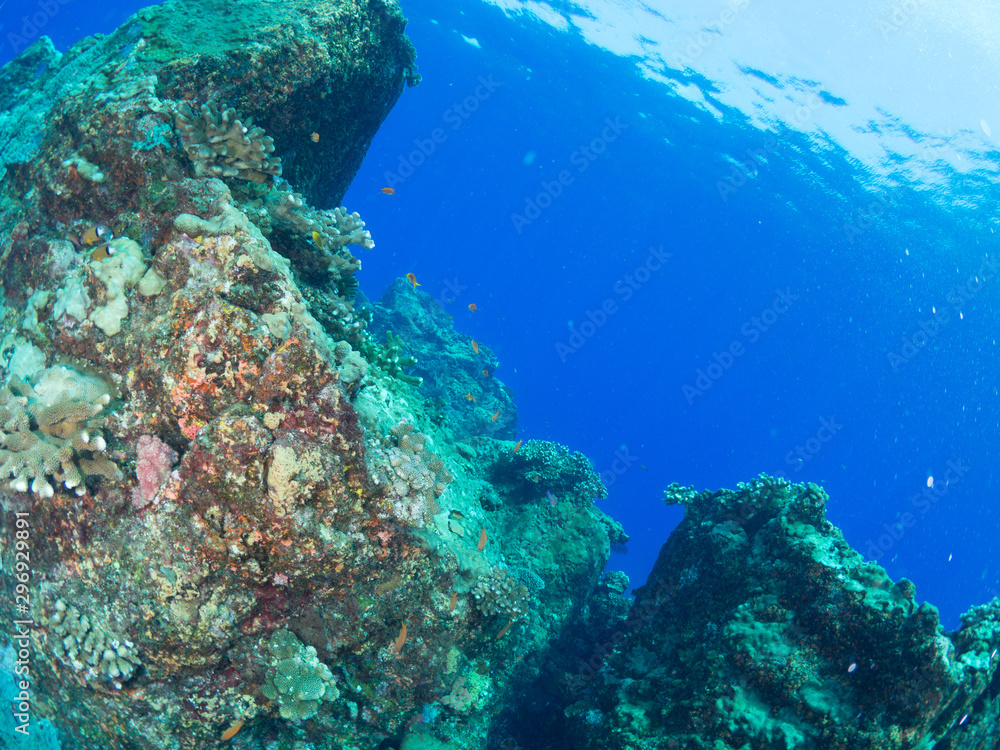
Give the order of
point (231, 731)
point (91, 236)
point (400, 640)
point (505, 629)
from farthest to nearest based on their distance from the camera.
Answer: point (505, 629) < point (400, 640) < point (91, 236) < point (231, 731)

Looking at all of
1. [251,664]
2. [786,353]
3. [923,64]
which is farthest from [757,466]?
[251,664]

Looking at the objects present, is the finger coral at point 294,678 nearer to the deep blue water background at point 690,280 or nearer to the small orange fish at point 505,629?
the small orange fish at point 505,629

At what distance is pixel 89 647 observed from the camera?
12.0 ft

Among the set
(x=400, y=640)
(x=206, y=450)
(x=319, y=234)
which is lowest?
(x=400, y=640)

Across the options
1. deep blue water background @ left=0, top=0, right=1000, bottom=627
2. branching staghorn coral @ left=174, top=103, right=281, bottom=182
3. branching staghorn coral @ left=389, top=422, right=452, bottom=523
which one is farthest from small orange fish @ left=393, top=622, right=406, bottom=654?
deep blue water background @ left=0, top=0, right=1000, bottom=627

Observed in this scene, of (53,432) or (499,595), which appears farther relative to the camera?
(499,595)

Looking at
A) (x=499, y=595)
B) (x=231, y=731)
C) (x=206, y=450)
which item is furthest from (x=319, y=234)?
(x=231, y=731)

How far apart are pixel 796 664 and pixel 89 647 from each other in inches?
253

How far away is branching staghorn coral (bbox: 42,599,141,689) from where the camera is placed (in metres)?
3.60

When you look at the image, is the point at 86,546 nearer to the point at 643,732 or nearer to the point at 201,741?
the point at 201,741

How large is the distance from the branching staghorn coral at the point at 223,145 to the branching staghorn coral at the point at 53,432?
2223mm

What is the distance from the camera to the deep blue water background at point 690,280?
3550 centimetres

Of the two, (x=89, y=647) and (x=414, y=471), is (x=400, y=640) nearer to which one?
(x=414, y=471)

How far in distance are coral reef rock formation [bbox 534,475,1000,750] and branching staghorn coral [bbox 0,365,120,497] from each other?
5775mm
